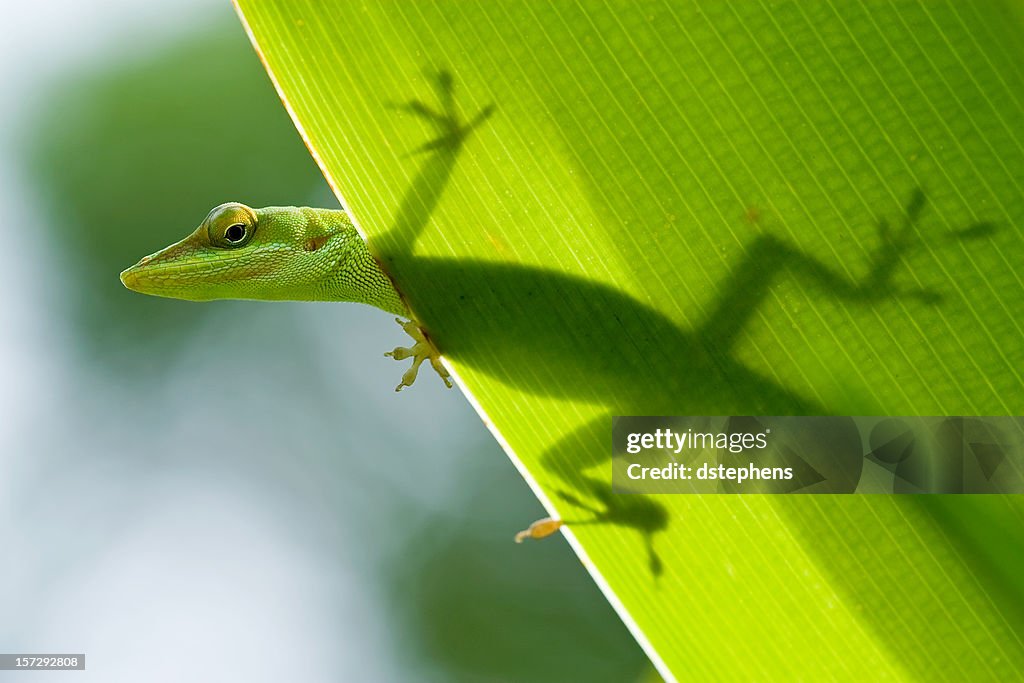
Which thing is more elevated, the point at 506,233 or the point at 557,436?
the point at 506,233

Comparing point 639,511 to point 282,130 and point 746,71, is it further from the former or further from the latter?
point 282,130

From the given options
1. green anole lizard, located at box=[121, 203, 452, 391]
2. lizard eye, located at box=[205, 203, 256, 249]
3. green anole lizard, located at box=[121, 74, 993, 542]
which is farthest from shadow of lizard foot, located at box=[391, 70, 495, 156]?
lizard eye, located at box=[205, 203, 256, 249]

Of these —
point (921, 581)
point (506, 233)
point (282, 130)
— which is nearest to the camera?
point (921, 581)

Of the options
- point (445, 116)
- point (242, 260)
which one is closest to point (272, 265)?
point (242, 260)

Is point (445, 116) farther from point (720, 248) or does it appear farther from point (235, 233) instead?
point (235, 233)

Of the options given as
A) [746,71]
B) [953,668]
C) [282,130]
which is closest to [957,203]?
[746,71]

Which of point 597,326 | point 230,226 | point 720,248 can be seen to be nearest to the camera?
point 720,248

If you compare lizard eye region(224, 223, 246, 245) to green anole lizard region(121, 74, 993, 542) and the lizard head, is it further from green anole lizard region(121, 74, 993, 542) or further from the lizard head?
green anole lizard region(121, 74, 993, 542)
